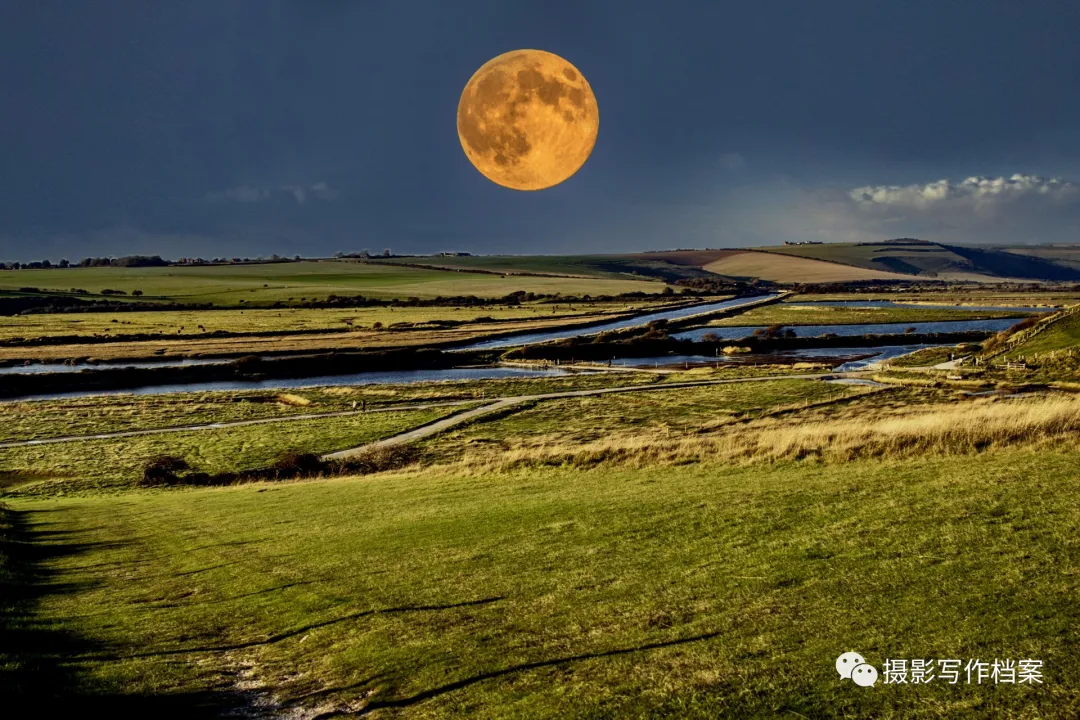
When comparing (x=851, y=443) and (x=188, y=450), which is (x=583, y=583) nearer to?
(x=851, y=443)

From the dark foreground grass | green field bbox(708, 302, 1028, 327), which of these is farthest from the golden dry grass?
green field bbox(708, 302, 1028, 327)

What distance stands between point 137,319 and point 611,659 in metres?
162

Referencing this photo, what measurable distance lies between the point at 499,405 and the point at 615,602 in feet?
168

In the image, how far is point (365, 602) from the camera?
651 inches

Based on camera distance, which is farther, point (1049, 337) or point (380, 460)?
point (1049, 337)

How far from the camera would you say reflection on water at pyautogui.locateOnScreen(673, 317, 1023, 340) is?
124000 millimetres

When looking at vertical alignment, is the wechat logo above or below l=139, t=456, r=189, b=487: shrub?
Result: above

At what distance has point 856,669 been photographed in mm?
10602

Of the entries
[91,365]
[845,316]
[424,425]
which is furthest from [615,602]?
[845,316]

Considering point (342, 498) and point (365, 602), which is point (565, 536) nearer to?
point (365, 602)

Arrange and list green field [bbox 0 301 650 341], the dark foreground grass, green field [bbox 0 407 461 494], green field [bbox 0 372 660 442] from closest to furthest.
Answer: the dark foreground grass < green field [bbox 0 407 461 494] < green field [bbox 0 372 660 442] < green field [bbox 0 301 650 341]

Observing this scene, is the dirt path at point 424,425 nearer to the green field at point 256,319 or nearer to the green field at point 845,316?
the green field at point 256,319

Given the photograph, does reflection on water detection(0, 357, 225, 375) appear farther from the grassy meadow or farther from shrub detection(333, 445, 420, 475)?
the grassy meadow

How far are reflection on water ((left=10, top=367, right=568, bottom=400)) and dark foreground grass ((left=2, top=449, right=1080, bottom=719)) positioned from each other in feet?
203
